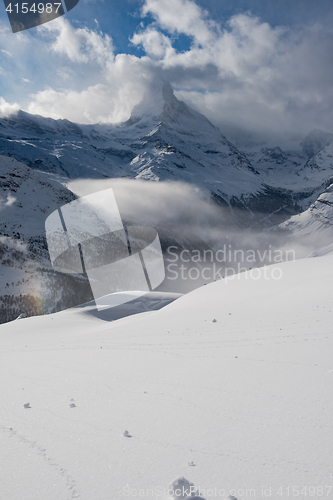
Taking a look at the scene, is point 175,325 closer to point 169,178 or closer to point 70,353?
point 70,353

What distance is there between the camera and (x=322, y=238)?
106 meters

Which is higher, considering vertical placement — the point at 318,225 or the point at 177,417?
the point at 177,417

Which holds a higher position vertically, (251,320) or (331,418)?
(331,418)

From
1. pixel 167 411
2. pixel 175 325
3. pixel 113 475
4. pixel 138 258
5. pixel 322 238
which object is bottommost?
pixel 322 238

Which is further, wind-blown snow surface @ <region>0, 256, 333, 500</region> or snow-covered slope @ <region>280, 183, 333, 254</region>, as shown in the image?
snow-covered slope @ <region>280, 183, 333, 254</region>

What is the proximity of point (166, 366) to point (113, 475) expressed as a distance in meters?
1.92

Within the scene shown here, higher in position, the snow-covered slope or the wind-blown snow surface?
the wind-blown snow surface

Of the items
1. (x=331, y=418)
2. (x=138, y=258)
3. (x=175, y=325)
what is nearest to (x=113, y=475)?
(x=331, y=418)

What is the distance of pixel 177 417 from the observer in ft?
6.88

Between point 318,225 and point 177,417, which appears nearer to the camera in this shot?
point 177,417

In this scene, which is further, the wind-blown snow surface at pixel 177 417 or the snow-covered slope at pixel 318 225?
the snow-covered slope at pixel 318 225

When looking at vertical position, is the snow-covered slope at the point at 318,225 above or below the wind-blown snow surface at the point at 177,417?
below

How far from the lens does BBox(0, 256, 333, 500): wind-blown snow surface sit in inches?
57.6

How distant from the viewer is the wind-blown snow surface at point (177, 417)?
4.80ft
